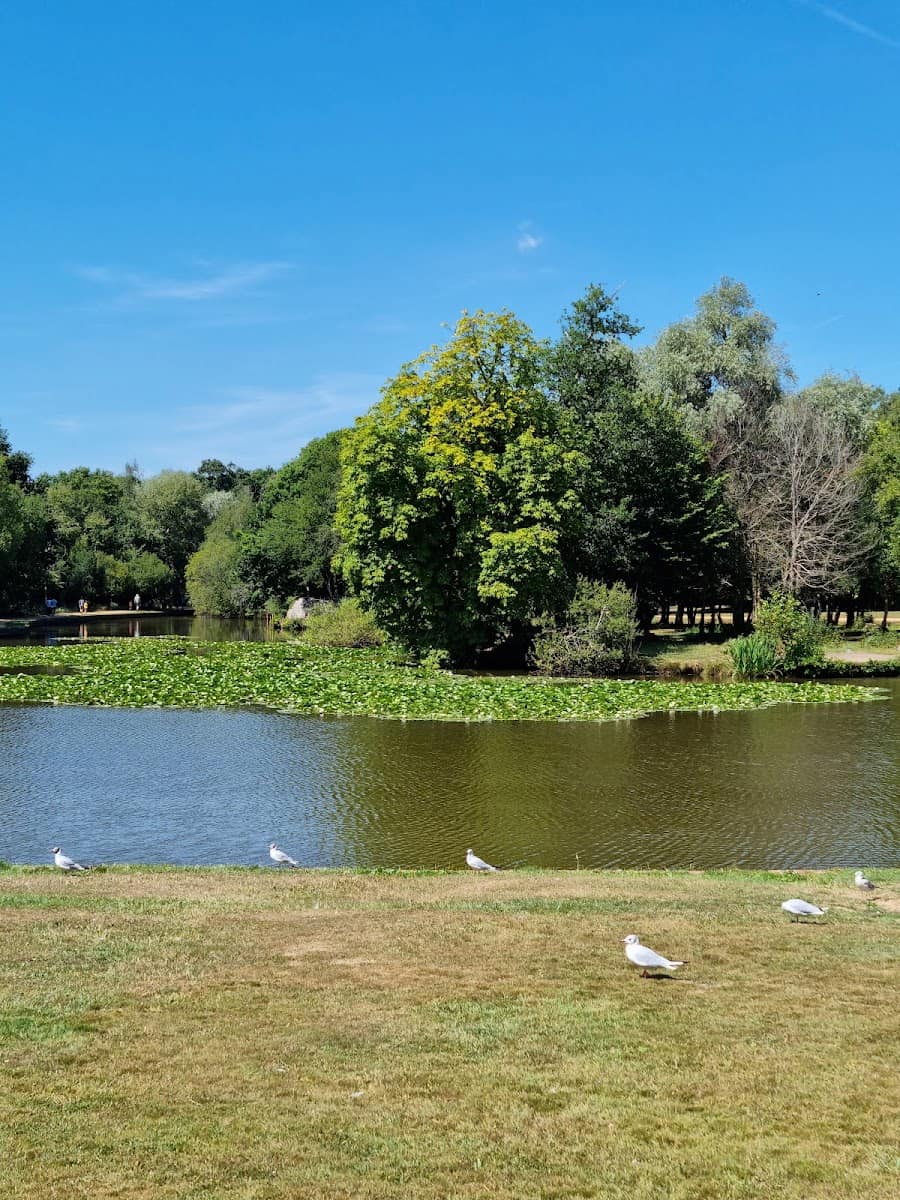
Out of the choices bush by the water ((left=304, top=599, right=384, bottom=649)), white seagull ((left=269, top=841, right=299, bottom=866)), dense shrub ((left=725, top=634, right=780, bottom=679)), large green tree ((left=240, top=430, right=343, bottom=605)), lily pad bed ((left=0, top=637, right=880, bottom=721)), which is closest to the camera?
white seagull ((left=269, top=841, right=299, bottom=866))

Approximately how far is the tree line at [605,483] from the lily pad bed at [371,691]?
17.4 ft

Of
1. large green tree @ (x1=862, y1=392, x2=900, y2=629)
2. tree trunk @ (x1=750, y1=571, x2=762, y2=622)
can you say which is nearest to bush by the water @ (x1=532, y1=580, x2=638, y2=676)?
tree trunk @ (x1=750, y1=571, x2=762, y2=622)

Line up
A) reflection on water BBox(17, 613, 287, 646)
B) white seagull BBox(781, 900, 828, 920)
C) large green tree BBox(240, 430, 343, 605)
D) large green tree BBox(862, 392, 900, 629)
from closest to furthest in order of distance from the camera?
1. white seagull BBox(781, 900, 828, 920)
2. large green tree BBox(862, 392, 900, 629)
3. reflection on water BBox(17, 613, 287, 646)
4. large green tree BBox(240, 430, 343, 605)

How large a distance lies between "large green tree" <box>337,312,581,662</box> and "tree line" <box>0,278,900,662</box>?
9cm

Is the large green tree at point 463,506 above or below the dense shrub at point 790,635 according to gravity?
above

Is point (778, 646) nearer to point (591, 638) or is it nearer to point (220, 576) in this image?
point (591, 638)

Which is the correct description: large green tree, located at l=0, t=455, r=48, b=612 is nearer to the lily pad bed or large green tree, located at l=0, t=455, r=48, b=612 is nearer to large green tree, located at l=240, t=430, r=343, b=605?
large green tree, located at l=240, t=430, r=343, b=605

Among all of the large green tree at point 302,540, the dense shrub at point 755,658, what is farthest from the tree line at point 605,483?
the large green tree at point 302,540

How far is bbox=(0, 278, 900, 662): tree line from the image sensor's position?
147ft

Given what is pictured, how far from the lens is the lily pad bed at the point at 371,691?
3247cm

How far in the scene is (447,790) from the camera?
2169 cm

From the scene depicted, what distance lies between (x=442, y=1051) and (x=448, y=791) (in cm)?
1408

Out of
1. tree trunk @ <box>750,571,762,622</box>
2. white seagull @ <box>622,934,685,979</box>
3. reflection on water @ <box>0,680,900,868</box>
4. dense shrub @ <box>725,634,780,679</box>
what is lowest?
reflection on water @ <box>0,680,900,868</box>

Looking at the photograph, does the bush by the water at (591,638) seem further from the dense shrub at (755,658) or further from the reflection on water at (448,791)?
the reflection on water at (448,791)
